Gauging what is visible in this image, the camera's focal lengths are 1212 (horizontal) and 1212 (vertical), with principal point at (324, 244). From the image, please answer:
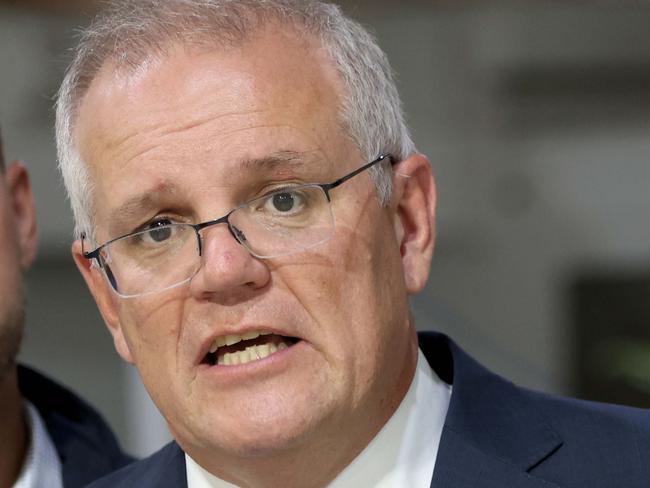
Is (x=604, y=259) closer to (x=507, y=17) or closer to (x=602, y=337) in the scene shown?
(x=602, y=337)

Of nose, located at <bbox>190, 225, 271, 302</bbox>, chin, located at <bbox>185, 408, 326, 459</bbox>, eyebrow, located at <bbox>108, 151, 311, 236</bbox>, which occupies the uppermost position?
eyebrow, located at <bbox>108, 151, 311, 236</bbox>

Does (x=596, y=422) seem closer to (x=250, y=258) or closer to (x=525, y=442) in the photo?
(x=525, y=442)

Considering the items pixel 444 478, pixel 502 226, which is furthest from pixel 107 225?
pixel 502 226

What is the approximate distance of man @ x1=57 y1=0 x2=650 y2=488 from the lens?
215cm

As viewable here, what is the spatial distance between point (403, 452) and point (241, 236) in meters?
0.55

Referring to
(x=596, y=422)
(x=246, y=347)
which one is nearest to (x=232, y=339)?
(x=246, y=347)

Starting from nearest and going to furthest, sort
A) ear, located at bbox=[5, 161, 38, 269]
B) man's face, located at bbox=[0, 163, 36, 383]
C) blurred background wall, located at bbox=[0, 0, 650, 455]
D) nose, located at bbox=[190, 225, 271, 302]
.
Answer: nose, located at bbox=[190, 225, 271, 302], man's face, located at bbox=[0, 163, 36, 383], ear, located at bbox=[5, 161, 38, 269], blurred background wall, located at bbox=[0, 0, 650, 455]

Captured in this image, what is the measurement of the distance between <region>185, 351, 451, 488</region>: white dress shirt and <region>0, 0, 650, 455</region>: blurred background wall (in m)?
4.29

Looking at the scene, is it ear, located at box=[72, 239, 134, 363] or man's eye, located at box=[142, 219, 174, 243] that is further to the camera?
ear, located at box=[72, 239, 134, 363]

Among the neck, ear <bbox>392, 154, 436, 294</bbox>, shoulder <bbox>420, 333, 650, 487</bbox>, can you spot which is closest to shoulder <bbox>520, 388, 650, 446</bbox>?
shoulder <bbox>420, 333, 650, 487</bbox>

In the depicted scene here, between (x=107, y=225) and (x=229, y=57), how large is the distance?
0.40m

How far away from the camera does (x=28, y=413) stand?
324 cm

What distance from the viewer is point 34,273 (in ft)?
23.6

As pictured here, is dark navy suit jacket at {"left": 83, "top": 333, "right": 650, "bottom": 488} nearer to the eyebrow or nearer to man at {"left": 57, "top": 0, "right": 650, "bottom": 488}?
man at {"left": 57, "top": 0, "right": 650, "bottom": 488}
